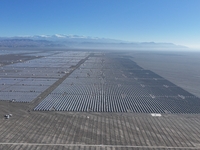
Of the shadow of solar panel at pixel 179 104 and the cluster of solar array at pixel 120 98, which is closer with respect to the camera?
the cluster of solar array at pixel 120 98

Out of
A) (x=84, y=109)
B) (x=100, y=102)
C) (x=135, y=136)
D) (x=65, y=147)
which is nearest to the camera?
(x=65, y=147)

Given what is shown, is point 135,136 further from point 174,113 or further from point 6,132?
point 6,132

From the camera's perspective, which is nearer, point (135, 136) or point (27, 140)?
point (27, 140)

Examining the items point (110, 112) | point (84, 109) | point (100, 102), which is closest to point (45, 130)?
point (84, 109)

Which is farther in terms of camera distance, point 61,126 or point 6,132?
point 61,126

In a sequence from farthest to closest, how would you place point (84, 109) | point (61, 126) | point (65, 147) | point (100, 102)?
point (100, 102), point (84, 109), point (61, 126), point (65, 147)

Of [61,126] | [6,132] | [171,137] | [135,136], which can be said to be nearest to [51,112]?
[61,126]

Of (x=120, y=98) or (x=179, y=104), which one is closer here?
(x=179, y=104)

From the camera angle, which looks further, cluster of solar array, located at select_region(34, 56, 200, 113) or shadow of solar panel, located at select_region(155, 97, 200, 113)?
shadow of solar panel, located at select_region(155, 97, 200, 113)

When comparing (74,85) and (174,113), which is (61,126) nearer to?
(174,113)
